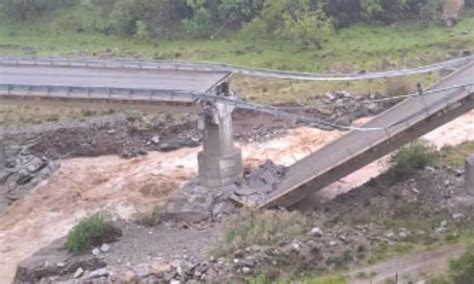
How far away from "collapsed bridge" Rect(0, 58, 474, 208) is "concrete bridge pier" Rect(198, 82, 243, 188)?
0.05m

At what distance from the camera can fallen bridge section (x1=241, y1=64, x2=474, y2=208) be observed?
3938 centimetres

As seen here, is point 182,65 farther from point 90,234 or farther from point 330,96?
point 330,96

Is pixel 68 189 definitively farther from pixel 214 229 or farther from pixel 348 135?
pixel 348 135

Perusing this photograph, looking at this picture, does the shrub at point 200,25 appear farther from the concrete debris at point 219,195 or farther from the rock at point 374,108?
the concrete debris at point 219,195

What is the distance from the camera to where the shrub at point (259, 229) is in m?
35.3

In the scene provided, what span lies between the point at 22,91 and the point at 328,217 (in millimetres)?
18843

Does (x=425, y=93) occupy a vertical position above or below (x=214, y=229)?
above

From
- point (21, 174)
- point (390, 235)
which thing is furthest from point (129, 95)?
point (390, 235)

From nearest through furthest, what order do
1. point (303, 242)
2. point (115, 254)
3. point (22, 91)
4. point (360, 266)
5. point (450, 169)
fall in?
point (360, 266)
point (303, 242)
point (115, 254)
point (450, 169)
point (22, 91)

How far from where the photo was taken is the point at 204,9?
79438 mm

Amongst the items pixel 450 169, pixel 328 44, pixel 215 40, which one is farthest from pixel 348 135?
pixel 215 40

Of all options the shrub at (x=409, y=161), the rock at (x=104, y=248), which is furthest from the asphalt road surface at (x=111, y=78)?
the shrub at (x=409, y=161)

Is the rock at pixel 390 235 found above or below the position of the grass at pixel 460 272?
below

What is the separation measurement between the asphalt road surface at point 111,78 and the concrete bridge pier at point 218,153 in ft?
5.39
